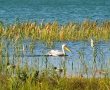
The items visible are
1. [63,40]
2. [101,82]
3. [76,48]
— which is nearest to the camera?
[101,82]

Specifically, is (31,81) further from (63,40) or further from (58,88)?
(63,40)

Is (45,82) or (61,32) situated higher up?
(45,82)

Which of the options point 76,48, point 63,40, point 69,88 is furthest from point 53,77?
point 63,40

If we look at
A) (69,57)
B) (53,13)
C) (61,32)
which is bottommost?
(53,13)

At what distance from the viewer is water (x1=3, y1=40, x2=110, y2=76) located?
63.6ft

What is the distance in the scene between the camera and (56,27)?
31.9 meters

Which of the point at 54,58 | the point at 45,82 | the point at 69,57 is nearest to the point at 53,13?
the point at 69,57

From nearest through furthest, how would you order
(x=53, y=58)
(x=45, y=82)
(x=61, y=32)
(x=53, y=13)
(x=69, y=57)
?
1. (x=45, y=82)
2. (x=53, y=58)
3. (x=69, y=57)
4. (x=61, y=32)
5. (x=53, y=13)

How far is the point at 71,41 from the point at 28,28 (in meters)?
2.30

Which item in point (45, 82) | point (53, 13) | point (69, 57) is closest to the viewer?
point (45, 82)

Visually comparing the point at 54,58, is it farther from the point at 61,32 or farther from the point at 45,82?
the point at 45,82

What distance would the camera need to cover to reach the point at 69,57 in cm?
2564

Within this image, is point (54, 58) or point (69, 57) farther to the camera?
point (69, 57)

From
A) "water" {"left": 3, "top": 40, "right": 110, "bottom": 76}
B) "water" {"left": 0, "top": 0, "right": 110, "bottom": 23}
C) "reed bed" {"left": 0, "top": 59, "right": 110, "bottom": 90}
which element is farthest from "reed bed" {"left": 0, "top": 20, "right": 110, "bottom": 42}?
"water" {"left": 0, "top": 0, "right": 110, "bottom": 23}
